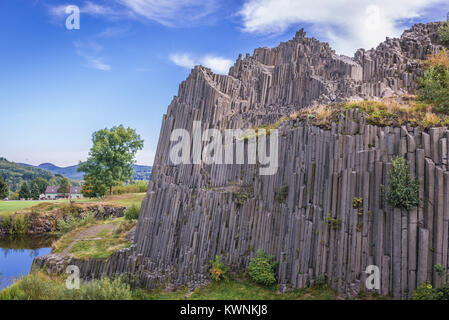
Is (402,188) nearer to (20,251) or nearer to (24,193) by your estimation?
(20,251)

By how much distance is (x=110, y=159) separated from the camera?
118 feet

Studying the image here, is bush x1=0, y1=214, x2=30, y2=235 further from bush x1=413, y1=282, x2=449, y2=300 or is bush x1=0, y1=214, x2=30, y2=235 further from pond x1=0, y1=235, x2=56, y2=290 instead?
bush x1=413, y1=282, x2=449, y2=300

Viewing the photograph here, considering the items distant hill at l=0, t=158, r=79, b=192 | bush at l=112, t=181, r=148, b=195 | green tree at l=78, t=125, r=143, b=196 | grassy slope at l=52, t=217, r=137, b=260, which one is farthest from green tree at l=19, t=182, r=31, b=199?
distant hill at l=0, t=158, r=79, b=192

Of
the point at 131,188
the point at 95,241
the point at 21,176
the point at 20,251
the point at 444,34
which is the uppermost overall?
the point at 444,34

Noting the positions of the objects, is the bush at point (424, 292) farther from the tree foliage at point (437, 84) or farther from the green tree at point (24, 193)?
the green tree at point (24, 193)

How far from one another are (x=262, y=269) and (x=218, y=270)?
2059mm

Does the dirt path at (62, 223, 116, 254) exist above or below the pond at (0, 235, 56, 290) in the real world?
above

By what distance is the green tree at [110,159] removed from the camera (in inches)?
1383

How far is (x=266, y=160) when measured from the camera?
1303cm

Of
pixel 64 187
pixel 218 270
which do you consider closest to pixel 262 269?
pixel 218 270

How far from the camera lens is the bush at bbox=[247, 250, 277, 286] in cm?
1062

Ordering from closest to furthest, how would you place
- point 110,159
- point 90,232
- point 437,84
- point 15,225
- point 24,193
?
point 437,84 → point 90,232 → point 15,225 → point 110,159 → point 24,193

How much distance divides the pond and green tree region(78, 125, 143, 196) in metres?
8.66

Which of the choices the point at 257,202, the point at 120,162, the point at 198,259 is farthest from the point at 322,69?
the point at 120,162
